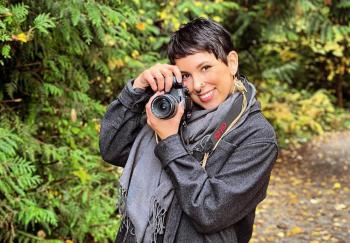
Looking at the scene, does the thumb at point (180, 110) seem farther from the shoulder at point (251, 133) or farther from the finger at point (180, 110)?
the shoulder at point (251, 133)

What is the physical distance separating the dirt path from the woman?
12.0ft

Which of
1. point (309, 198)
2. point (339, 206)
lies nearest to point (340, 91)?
point (309, 198)

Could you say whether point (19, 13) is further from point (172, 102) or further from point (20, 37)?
point (172, 102)

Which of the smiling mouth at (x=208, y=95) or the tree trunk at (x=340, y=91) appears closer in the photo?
the smiling mouth at (x=208, y=95)

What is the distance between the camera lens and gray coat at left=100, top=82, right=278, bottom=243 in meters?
1.73

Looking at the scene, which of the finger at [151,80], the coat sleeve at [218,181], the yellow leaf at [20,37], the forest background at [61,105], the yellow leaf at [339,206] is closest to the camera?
the coat sleeve at [218,181]

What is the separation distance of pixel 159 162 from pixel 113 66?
2.29 m

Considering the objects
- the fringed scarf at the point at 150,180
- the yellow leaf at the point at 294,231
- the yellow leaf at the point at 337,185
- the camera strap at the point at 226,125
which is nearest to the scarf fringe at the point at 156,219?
the fringed scarf at the point at 150,180

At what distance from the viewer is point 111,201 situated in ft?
13.9

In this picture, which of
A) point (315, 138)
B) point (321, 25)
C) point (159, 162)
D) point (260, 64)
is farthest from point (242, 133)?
point (315, 138)

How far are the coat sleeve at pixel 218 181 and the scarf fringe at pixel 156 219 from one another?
12 cm

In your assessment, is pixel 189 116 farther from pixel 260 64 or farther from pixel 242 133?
pixel 260 64

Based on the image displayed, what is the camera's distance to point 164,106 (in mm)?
1851

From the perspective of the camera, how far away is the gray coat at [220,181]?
5.66 feet
